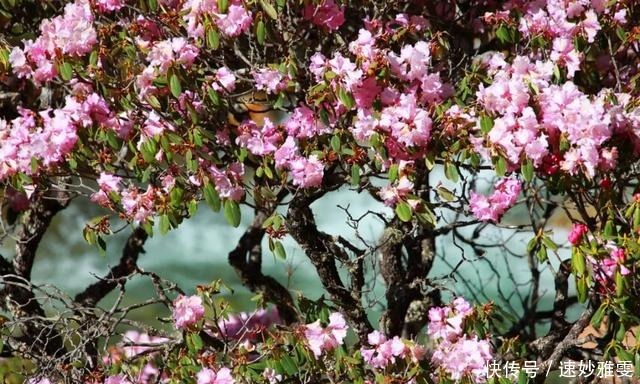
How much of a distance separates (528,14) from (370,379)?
1105mm

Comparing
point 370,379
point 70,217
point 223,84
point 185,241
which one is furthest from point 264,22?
point 70,217

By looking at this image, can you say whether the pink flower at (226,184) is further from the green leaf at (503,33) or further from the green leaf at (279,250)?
the green leaf at (503,33)

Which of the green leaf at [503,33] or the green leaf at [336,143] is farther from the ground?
the green leaf at [503,33]

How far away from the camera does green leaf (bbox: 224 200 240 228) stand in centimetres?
249

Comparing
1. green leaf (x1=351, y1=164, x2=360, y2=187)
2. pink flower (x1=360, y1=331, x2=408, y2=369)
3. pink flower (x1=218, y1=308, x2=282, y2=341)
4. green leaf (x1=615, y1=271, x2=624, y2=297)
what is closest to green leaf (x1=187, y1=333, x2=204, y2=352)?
pink flower (x1=360, y1=331, x2=408, y2=369)

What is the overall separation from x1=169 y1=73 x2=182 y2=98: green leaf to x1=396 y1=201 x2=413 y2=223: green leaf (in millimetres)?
607

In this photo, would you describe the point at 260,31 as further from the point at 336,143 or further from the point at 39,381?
the point at 39,381

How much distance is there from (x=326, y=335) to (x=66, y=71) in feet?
3.08

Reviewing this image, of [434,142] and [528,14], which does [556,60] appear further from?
[434,142]

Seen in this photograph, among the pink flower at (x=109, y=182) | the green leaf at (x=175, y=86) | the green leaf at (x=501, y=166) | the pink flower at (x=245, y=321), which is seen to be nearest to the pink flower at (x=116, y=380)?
the pink flower at (x=109, y=182)

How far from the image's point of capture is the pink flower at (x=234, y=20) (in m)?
2.53

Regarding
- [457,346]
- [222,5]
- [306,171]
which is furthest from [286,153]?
[457,346]

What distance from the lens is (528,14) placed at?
9.26 feet

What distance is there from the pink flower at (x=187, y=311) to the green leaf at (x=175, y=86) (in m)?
0.53
